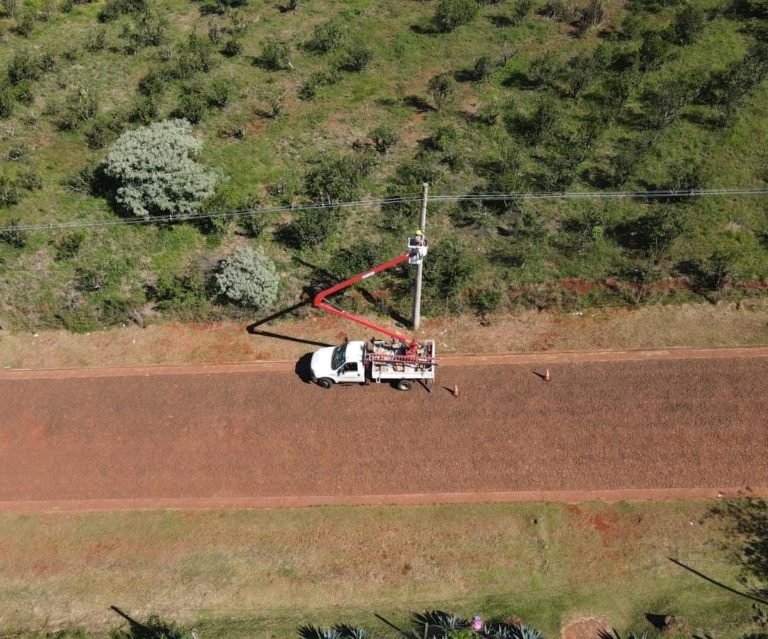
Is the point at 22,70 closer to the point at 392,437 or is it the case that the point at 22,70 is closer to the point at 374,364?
the point at 374,364

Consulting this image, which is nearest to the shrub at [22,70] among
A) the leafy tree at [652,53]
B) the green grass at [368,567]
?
the green grass at [368,567]

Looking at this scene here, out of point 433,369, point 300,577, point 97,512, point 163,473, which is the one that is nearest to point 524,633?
point 300,577

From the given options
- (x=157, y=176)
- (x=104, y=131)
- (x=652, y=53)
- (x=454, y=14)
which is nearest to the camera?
(x=157, y=176)

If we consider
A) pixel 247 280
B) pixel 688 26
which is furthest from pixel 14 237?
pixel 688 26

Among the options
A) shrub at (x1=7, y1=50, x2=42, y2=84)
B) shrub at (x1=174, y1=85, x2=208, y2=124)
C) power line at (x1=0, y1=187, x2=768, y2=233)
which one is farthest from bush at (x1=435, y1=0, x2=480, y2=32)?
shrub at (x1=7, y1=50, x2=42, y2=84)

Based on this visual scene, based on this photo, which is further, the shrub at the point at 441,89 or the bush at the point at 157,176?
the shrub at the point at 441,89

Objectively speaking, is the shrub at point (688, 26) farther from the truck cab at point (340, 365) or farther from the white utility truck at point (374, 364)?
the truck cab at point (340, 365)
